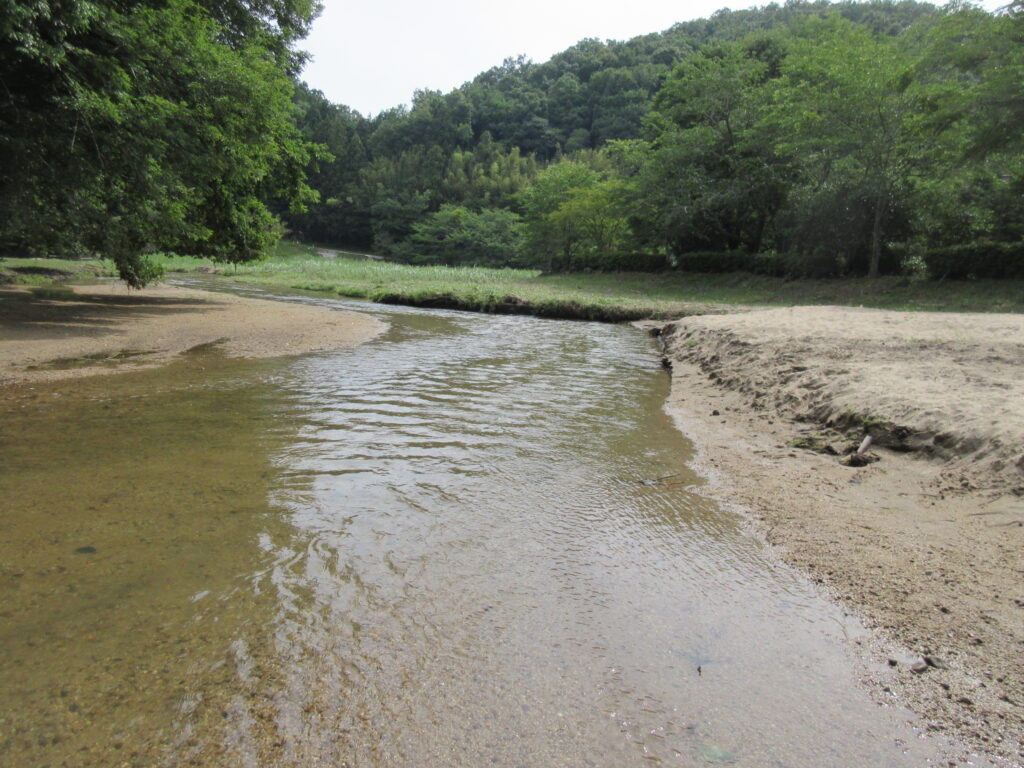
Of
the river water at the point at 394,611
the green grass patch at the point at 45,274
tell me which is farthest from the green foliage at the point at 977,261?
the green grass patch at the point at 45,274

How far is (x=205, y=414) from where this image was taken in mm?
6574

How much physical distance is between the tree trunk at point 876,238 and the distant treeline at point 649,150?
0.12 meters

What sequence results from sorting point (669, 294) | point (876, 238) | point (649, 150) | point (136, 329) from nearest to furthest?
point (136, 329) → point (876, 238) → point (669, 294) → point (649, 150)

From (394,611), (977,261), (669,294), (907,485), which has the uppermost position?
(977,261)

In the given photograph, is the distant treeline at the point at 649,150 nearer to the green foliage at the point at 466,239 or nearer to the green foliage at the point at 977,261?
the green foliage at the point at 977,261

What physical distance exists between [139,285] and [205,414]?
10.8 m

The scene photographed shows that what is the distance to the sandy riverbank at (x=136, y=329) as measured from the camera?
8945mm

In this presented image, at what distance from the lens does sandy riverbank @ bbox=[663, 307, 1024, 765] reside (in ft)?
8.61

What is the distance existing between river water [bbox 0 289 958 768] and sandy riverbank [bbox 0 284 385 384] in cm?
319

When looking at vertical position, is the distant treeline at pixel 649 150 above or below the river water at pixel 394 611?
above

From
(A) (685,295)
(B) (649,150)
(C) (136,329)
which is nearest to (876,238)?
(A) (685,295)

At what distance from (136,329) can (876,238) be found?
78.4 ft

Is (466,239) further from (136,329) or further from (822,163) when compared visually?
(136,329)

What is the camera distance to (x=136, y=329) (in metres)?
12.3
